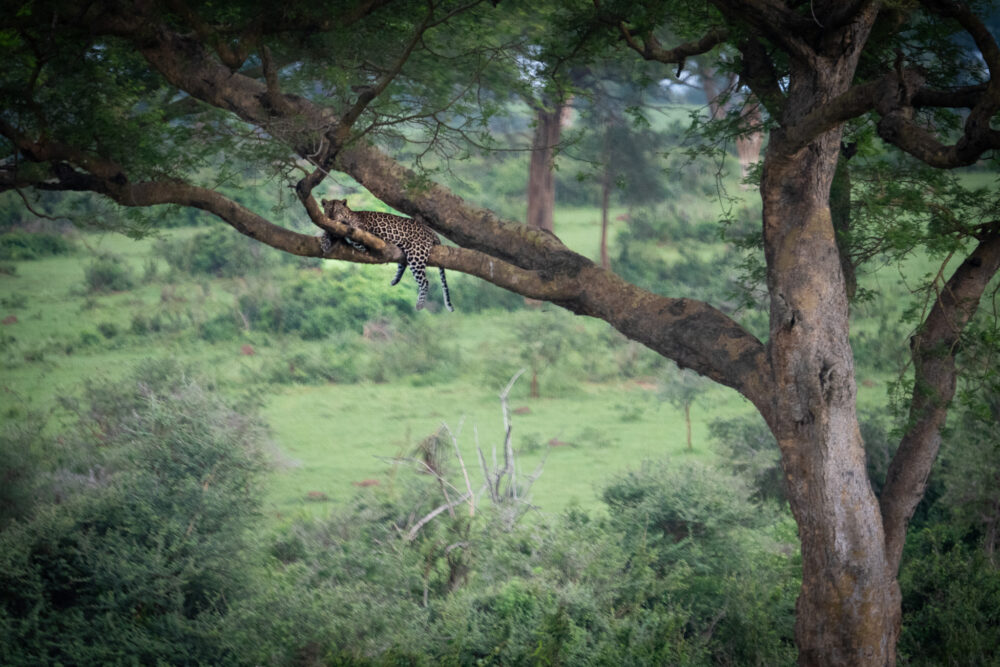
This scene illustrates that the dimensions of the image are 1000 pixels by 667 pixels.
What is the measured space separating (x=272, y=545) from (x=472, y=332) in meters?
10.0

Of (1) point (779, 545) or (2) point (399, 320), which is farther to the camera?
(2) point (399, 320)

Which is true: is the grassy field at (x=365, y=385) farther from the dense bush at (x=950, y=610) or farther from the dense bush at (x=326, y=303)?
the dense bush at (x=950, y=610)

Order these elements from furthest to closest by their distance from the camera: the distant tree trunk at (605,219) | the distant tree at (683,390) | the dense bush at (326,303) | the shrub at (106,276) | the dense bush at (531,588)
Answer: the distant tree trunk at (605,219) < the shrub at (106,276) < the dense bush at (326,303) < the distant tree at (683,390) < the dense bush at (531,588)

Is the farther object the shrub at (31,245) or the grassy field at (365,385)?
the shrub at (31,245)

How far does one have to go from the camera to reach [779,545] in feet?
33.1

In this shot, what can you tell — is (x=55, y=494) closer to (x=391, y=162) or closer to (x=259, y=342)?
(x=391, y=162)

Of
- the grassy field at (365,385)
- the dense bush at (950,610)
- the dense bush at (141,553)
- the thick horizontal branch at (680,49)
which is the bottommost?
the dense bush at (141,553)

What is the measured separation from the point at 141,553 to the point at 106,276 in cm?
1314

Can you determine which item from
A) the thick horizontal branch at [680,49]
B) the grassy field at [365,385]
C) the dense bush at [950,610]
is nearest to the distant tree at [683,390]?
the grassy field at [365,385]

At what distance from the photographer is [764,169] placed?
5859 millimetres

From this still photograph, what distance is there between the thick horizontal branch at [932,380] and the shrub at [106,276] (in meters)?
16.7

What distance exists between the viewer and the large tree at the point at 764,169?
5.56 m

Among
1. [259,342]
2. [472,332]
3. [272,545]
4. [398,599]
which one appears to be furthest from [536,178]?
[398,599]

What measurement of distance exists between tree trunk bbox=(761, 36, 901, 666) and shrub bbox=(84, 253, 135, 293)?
647 inches
